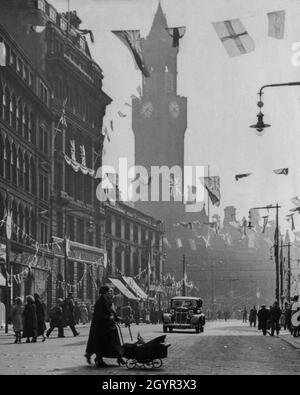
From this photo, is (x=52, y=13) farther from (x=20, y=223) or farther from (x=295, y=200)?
(x=295, y=200)

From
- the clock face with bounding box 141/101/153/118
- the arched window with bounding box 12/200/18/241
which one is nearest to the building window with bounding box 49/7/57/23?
the arched window with bounding box 12/200/18/241

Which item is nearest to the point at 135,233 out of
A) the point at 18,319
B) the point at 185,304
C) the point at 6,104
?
the point at 6,104

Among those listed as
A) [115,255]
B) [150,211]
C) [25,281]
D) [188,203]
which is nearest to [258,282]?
[188,203]

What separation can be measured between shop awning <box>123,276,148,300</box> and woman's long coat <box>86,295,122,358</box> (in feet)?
193

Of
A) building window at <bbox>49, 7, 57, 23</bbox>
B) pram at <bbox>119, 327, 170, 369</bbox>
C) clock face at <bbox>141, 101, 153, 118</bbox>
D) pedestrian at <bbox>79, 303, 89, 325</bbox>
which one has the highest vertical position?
clock face at <bbox>141, 101, 153, 118</bbox>

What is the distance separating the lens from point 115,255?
252 ft

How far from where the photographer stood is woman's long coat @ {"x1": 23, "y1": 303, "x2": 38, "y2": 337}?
29.0 meters

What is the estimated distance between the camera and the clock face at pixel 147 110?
117 m

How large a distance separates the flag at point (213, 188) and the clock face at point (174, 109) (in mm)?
75610

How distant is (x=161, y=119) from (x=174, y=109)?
409 inches

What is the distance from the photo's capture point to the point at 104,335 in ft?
58.6

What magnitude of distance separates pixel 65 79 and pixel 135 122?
62.1m

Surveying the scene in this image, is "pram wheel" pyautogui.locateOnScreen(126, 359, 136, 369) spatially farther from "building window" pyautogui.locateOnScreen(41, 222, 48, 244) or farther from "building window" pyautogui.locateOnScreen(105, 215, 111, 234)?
"building window" pyautogui.locateOnScreen(105, 215, 111, 234)

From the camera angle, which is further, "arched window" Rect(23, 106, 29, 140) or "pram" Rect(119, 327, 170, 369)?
"arched window" Rect(23, 106, 29, 140)
